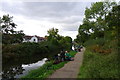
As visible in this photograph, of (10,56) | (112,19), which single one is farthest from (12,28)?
(112,19)

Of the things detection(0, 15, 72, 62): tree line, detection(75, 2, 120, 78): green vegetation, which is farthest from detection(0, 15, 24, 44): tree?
detection(75, 2, 120, 78): green vegetation

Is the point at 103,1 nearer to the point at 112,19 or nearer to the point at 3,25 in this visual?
the point at 3,25

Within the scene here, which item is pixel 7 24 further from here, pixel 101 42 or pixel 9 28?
pixel 101 42

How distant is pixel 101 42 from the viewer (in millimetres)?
16688

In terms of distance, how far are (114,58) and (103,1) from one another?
39.9 m

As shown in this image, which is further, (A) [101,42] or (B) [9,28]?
(B) [9,28]

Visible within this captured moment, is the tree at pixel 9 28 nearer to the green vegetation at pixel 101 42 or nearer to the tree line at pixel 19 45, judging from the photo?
the tree line at pixel 19 45

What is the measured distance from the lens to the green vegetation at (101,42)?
19.1ft

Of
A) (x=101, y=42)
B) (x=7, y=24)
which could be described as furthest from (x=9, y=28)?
(x=101, y=42)

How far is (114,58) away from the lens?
725 centimetres

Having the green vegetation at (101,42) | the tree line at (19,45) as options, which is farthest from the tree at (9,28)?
the green vegetation at (101,42)

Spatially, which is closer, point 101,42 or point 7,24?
point 101,42

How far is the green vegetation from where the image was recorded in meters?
5.82

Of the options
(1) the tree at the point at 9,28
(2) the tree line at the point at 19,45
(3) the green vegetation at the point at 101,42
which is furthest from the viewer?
(1) the tree at the point at 9,28
